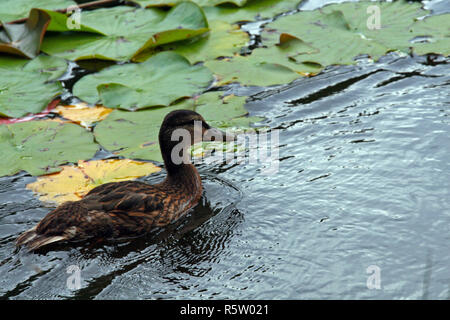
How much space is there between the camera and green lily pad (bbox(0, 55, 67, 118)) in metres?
7.64

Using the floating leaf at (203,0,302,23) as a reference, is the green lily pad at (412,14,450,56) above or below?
below

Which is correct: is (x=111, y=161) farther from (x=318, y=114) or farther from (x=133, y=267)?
(x=318, y=114)

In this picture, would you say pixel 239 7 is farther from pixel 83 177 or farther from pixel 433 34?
pixel 83 177

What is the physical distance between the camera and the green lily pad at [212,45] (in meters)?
8.84

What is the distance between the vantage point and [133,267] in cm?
514

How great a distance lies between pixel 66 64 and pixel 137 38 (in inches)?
44.2

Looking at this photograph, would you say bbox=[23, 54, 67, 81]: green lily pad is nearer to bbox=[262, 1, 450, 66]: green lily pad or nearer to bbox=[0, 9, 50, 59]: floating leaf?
bbox=[0, 9, 50, 59]: floating leaf

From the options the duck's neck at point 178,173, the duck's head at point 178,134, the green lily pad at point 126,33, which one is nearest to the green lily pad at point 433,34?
the green lily pad at point 126,33

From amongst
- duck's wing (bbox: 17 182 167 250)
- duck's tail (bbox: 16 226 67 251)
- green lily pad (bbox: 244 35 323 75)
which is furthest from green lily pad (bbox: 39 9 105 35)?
duck's tail (bbox: 16 226 67 251)

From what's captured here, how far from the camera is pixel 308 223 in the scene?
5.56 metres

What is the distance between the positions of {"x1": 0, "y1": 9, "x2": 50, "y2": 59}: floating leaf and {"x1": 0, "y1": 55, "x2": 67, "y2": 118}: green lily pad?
0.51 feet

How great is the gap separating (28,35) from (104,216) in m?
4.55
